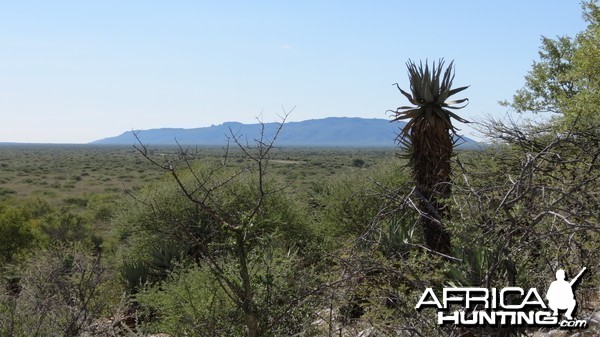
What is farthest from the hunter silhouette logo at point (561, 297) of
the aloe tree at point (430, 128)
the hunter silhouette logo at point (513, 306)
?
the aloe tree at point (430, 128)

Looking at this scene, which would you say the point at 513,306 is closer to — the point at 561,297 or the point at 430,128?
the point at 561,297

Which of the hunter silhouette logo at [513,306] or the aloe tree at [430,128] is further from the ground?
the aloe tree at [430,128]

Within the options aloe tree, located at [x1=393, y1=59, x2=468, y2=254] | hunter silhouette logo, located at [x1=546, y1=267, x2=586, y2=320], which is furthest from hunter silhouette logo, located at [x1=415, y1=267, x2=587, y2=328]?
aloe tree, located at [x1=393, y1=59, x2=468, y2=254]

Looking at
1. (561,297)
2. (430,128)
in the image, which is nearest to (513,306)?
(561,297)

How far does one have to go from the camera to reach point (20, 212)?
24.4 m

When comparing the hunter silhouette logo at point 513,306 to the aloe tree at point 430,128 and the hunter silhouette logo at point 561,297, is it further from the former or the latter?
the aloe tree at point 430,128

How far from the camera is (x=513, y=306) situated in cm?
563

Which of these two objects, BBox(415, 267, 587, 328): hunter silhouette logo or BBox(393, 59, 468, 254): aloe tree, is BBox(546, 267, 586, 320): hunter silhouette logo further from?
BBox(393, 59, 468, 254): aloe tree

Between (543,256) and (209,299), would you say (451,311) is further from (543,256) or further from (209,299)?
(209,299)

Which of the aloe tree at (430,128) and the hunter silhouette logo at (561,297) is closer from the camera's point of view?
the hunter silhouette logo at (561,297)

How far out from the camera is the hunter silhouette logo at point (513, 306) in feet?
18.6

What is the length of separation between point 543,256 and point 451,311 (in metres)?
1.17

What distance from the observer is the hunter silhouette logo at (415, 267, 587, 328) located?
5656mm

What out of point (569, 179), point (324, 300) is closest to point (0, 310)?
point (324, 300)
